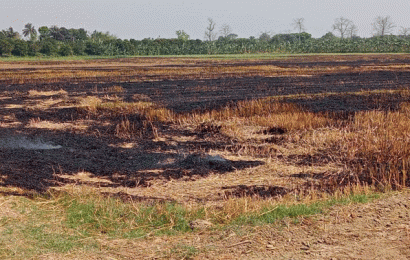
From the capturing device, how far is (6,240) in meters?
5.84

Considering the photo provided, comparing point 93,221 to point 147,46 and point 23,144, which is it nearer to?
point 23,144

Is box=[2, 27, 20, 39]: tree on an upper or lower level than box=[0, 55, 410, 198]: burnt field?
upper

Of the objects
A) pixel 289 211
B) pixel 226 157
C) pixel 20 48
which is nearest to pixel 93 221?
pixel 289 211

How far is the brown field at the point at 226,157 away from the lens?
5.88 meters

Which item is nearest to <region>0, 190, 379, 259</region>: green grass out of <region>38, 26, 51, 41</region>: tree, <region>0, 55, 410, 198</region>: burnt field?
<region>0, 55, 410, 198</region>: burnt field

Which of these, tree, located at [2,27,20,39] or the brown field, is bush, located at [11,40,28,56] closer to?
tree, located at [2,27,20,39]

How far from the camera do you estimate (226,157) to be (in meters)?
10.9

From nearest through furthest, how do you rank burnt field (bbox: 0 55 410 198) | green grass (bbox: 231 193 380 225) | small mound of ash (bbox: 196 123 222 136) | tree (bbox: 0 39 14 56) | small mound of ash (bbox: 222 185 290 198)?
green grass (bbox: 231 193 380 225), small mound of ash (bbox: 222 185 290 198), burnt field (bbox: 0 55 410 198), small mound of ash (bbox: 196 123 222 136), tree (bbox: 0 39 14 56)

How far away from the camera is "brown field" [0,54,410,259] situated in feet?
19.3

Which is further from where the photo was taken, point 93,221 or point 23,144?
point 23,144

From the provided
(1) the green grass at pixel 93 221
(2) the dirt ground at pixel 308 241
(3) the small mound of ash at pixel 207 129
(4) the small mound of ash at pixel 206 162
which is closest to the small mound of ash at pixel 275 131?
(3) the small mound of ash at pixel 207 129

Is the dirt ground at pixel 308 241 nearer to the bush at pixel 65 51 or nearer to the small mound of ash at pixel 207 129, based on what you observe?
the small mound of ash at pixel 207 129

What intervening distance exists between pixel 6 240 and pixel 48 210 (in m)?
1.17

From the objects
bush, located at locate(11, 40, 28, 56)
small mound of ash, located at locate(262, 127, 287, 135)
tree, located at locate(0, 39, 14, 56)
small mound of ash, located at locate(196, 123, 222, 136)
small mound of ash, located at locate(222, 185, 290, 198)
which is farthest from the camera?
bush, located at locate(11, 40, 28, 56)
